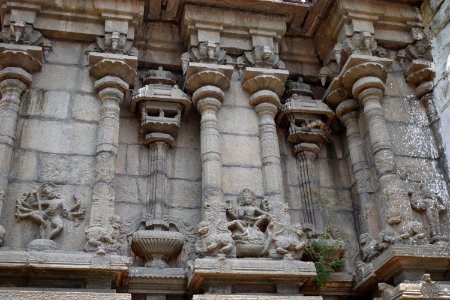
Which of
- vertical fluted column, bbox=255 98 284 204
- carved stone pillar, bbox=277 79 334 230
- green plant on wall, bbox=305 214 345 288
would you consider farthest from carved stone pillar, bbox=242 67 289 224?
green plant on wall, bbox=305 214 345 288

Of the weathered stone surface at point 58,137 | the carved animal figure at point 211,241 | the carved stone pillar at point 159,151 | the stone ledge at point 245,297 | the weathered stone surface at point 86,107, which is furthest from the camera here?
the weathered stone surface at point 86,107

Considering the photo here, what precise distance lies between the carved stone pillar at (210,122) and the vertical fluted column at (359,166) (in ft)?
5.73

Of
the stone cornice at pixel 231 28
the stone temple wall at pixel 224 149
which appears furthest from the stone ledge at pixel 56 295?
the stone cornice at pixel 231 28

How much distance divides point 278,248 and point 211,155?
4.70ft

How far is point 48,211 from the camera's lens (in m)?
6.53

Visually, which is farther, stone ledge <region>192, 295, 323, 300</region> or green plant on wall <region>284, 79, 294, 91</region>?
green plant on wall <region>284, 79, 294, 91</region>

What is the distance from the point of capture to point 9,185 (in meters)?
6.67

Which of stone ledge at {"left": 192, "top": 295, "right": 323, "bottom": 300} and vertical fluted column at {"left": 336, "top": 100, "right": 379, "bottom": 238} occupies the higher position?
vertical fluted column at {"left": 336, "top": 100, "right": 379, "bottom": 238}

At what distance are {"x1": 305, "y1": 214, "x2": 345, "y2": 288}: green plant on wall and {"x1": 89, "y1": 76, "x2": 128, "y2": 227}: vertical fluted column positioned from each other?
2.49 m

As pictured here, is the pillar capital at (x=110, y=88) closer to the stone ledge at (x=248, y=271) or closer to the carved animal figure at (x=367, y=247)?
the stone ledge at (x=248, y=271)

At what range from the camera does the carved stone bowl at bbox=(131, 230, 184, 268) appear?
6.90 metres

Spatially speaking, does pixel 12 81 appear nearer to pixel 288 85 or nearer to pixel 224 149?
pixel 224 149

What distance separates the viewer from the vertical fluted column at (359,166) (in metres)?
7.55

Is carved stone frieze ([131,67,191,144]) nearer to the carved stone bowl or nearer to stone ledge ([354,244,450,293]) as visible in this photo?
the carved stone bowl
